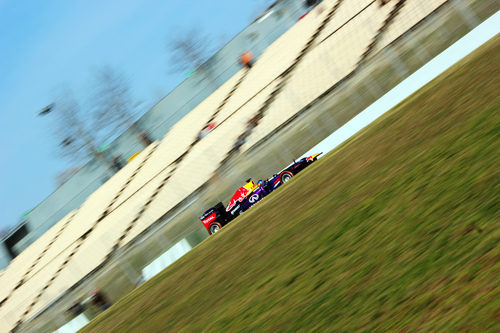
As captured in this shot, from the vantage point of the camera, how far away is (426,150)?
24.9ft

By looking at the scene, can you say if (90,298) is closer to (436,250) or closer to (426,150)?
(426,150)

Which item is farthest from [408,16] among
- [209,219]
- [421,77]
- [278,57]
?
[209,219]

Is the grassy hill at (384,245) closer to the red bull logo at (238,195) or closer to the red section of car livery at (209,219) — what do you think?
the red section of car livery at (209,219)

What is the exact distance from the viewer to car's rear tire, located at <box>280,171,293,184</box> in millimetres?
16172

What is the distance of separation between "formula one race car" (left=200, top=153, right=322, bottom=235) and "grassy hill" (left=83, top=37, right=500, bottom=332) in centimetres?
399

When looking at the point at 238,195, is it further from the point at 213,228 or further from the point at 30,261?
the point at 30,261

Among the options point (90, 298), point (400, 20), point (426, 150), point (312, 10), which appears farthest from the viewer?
point (312, 10)

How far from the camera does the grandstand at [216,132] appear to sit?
18078 mm

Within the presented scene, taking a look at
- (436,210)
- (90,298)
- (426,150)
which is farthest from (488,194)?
(90,298)

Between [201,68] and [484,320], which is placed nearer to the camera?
[484,320]

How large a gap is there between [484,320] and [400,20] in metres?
15.1

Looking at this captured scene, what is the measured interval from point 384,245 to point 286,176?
431 inches

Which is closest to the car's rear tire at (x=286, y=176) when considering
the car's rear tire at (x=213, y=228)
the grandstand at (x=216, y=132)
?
the car's rear tire at (x=213, y=228)

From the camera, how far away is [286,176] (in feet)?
53.5
